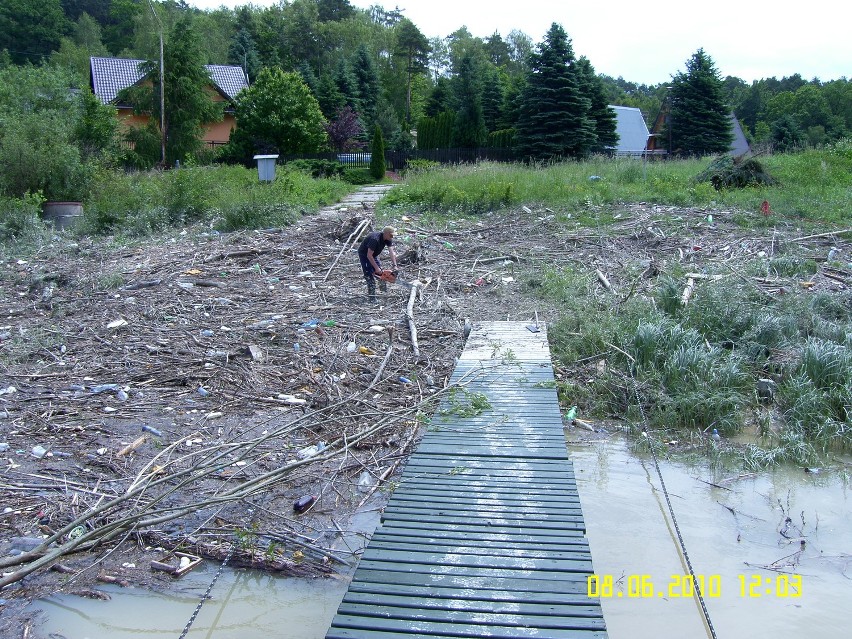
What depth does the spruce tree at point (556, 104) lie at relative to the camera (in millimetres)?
26828

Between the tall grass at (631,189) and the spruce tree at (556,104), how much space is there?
8.70 m

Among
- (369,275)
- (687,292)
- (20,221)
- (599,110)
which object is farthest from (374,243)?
(599,110)

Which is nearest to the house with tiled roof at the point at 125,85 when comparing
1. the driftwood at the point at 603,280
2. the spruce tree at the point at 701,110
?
the spruce tree at the point at 701,110

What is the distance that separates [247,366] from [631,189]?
10.9m

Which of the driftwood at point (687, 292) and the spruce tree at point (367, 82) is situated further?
the spruce tree at point (367, 82)

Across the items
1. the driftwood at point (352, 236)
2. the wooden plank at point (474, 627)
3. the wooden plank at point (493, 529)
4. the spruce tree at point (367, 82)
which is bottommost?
the wooden plank at point (474, 627)

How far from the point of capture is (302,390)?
682 centimetres

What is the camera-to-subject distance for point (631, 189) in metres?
15.4

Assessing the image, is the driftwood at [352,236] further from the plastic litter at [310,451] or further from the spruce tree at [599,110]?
the spruce tree at [599,110]

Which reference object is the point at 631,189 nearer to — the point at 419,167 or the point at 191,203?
the point at 419,167

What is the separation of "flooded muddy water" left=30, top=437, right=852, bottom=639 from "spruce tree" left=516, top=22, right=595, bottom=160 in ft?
75.4

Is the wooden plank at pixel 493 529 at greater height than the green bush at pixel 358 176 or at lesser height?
lesser

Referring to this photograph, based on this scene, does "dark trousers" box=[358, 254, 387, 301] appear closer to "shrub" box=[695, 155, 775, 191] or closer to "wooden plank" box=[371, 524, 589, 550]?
"wooden plank" box=[371, 524, 589, 550]

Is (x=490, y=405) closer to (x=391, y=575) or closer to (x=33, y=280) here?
(x=391, y=575)
